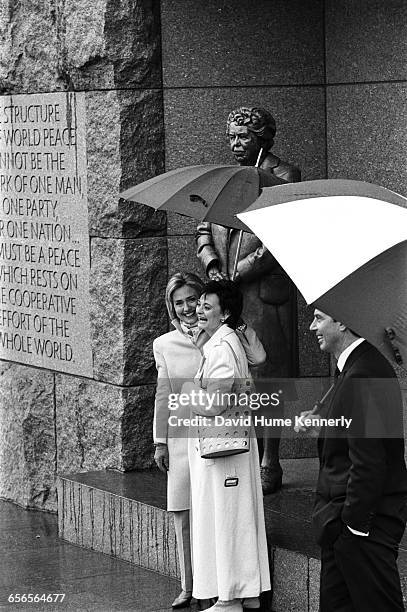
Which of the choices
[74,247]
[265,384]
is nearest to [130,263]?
[74,247]

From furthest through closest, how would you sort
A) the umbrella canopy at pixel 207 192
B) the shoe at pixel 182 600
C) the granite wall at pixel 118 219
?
the granite wall at pixel 118 219
the shoe at pixel 182 600
the umbrella canopy at pixel 207 192

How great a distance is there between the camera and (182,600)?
667 centimetres

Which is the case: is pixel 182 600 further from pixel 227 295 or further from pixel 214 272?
pixel 214 272

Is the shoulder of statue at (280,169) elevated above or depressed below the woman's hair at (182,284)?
above

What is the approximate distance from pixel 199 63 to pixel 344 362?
401cm

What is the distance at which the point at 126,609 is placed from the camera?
6723mm

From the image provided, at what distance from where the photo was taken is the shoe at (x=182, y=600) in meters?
6.67

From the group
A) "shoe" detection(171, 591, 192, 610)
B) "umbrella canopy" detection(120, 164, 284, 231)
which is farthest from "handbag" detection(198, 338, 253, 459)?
"shoe" detection(171, 591, 192, 610)

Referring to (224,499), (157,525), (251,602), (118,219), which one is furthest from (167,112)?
(251,602)

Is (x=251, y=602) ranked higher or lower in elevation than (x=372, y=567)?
lower

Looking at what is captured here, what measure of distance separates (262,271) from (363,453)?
9.55 ft

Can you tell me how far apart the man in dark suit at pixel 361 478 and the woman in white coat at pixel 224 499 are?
1180 millimetres

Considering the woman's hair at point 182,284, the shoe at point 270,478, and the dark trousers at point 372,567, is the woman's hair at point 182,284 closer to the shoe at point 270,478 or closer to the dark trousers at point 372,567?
the shoe at point 270,478

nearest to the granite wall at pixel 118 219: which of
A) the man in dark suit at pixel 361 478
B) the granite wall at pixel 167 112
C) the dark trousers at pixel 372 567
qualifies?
the granite wall at pixel 167 112
